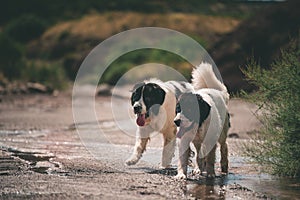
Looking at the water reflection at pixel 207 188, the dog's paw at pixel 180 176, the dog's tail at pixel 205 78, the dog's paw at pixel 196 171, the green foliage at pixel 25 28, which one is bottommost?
the water reflection at pixel 207 188

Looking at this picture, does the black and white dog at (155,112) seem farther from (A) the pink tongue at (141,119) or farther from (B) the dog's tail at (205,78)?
(B) the dog's tail at (205,78)

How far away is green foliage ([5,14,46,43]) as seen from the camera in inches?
1934

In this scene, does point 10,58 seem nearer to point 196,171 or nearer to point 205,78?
point 205,78

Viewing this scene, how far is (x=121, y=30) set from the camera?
46.4 m

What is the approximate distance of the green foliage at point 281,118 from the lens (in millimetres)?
8562

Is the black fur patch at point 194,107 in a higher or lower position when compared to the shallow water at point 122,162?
higher

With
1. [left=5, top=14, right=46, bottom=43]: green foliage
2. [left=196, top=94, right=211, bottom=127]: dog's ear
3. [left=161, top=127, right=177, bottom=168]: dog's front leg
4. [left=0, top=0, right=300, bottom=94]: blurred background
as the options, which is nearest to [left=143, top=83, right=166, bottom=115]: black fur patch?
[left=161, top=127, right=177, bottom=168]: dog's front leg

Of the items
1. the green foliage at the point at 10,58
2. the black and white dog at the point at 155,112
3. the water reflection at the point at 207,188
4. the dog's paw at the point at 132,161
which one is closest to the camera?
the water reflection at the point at 207,188

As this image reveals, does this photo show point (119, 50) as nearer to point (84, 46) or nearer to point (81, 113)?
point (84, 46)

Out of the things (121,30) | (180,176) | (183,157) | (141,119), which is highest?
(121,30)

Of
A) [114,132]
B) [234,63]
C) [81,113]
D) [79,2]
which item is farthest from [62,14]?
[114,132]

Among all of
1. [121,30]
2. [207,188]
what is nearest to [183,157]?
[207,188]

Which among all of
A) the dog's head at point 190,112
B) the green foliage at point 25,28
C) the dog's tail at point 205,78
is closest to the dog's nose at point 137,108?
the dog's tail at point 205,78

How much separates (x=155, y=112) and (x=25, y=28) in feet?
135
